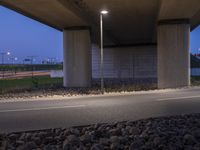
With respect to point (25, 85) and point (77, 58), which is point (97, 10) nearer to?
point (77, 58)

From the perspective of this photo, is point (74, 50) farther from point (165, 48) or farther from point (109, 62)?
point (109, 62)

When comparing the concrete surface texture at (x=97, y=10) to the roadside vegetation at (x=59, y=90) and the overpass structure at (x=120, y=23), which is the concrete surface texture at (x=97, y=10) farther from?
the roadside vegetation at (x=59, y=90)

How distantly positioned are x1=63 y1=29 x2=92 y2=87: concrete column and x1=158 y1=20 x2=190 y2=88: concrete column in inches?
243

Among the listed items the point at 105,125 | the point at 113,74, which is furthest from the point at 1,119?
the point at 113,74

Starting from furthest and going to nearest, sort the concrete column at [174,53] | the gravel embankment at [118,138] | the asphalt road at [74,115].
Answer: the concrete column at [174,53], the asphalt road at [74,115], the gravel embankment at [118,138]

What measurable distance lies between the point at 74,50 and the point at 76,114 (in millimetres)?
16701

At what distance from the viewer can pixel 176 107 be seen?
1267 centimetres

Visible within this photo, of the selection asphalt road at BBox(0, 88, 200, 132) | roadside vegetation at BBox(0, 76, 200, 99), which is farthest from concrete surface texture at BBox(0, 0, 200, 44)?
asphalt road at BBox(0, 88, 200, 132)

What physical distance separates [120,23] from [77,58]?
200 inches

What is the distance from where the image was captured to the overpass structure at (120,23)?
19.3m

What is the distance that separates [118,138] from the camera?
686 centimetres

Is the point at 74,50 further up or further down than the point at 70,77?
further up

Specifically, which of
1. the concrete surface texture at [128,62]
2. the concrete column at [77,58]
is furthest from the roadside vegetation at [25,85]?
the concrete surface texture at [128,62]

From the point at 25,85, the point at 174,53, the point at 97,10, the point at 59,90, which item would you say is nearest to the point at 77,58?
the point at 59,90
